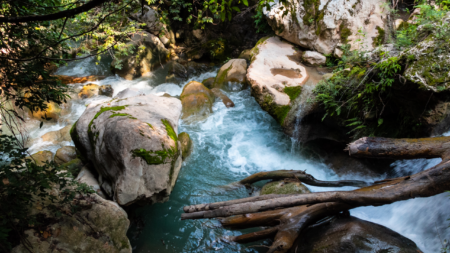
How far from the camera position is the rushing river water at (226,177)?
3402 millimetres

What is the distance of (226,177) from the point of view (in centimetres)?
584

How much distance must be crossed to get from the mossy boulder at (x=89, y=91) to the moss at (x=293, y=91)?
25.9ft

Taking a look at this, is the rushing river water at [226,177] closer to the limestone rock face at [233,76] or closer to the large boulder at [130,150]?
the limestone rock face at [233,76]

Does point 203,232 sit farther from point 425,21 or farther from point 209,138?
point 425,21

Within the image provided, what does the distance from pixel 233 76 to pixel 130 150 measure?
628 centimetres

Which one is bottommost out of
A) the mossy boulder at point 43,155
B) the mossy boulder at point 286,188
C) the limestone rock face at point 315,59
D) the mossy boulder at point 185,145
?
the mossy boulder at point 43,155

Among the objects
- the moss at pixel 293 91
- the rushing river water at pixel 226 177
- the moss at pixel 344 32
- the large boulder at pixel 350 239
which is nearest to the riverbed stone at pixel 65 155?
the rushing river water at pixel 226 177

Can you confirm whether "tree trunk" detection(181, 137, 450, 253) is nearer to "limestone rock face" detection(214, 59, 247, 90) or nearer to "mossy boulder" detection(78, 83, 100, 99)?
"limestone rock face" detection(214, 59, 247, 90)

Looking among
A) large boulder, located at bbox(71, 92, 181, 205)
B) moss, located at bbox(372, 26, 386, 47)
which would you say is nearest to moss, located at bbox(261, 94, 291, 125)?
large boulder, located at bbox(71, 92, 181, 205)

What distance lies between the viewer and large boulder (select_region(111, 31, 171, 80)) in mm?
10859

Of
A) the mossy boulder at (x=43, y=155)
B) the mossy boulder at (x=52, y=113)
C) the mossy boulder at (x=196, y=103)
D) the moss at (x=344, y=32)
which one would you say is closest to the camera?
the mossy boulder at (x=43, y=155)

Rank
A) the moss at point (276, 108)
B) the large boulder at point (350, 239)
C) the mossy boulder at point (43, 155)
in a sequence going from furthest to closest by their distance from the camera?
the mossy boulder at point (43, 155), the moss at point (276, 108), the large boulder at point (350, 239)

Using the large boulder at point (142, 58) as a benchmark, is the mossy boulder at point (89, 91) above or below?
below

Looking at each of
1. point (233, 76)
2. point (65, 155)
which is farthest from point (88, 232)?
point (233, 76)
